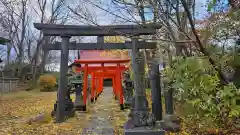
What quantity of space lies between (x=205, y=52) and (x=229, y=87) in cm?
64

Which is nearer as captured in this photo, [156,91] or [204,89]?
[204,89]

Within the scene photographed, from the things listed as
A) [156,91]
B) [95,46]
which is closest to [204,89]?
[156,91]

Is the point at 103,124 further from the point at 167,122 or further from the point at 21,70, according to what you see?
the point at 21,70

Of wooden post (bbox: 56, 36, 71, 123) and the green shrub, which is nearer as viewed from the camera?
the green shrub

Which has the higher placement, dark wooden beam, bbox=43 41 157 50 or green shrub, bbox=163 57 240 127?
dark wooden beam, bbox=43 41 157 50

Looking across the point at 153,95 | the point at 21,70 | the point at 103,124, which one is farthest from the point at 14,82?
the point at 153,95

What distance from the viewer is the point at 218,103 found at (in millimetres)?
4410

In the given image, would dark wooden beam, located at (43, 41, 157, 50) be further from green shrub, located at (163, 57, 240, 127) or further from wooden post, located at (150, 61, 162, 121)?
green shrub, located at (163, 57, 240, 127)

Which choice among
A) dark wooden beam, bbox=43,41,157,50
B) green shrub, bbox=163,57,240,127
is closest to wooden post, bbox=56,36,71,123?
dark wooden beam, bbox=43,41,157,50

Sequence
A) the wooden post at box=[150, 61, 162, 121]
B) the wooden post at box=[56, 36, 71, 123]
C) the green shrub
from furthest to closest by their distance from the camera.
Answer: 1. the wooden post at box=[56, 36, 71, 123]
2. the wooden post at box=[150, 61, 162, 121]
3. the green shrub

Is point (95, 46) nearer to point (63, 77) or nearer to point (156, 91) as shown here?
point (63, 77)

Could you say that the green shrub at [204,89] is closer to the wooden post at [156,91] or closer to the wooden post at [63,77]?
the wooden post at [156,91]

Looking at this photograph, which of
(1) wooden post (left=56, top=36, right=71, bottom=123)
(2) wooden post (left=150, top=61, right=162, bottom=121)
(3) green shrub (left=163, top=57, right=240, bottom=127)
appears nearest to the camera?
(3) green shrub (left=163, top=57, right=240, bottom=127)

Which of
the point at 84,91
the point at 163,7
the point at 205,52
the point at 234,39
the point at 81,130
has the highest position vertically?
the point at 163,7
